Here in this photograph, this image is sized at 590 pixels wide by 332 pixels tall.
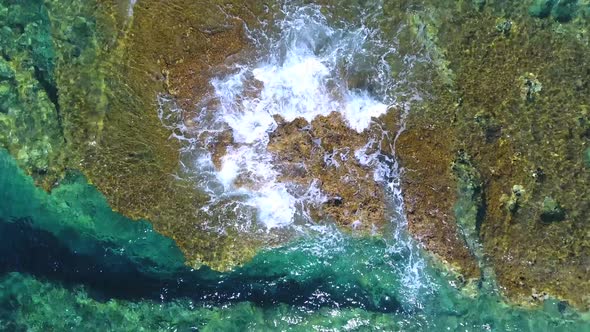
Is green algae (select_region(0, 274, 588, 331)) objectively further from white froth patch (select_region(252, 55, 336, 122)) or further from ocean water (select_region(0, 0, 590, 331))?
white froth patch (select_region(252, 55, 336, 122))

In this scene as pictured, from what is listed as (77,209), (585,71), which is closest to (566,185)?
(585,71)

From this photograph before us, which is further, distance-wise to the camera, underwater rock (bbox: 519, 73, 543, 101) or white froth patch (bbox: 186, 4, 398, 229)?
Result: white froth patch (bbox: 186, 4, 398, 229)

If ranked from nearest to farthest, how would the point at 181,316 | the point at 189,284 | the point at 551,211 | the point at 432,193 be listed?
1. the point at 551,211
2. the point at 181,316
3. the point at 432,193
4. the point at 189,284

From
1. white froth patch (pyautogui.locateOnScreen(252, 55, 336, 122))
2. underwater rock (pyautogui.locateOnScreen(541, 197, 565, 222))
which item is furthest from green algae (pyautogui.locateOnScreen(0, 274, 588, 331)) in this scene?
white froth patch (pyautogui.locateOnScreen(252, 55, 336, 122))

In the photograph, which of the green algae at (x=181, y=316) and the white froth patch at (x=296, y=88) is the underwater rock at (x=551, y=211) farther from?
the white froth patch at (x=296, y=88)

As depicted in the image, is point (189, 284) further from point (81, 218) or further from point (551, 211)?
point (551, 211)

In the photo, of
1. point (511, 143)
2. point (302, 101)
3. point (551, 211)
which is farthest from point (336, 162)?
point (551, 211)

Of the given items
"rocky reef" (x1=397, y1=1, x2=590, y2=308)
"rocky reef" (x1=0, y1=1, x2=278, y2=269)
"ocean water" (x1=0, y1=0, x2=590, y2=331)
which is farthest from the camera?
"rocky reef" (x1=0, y1=1, x2=278, y2=269)
